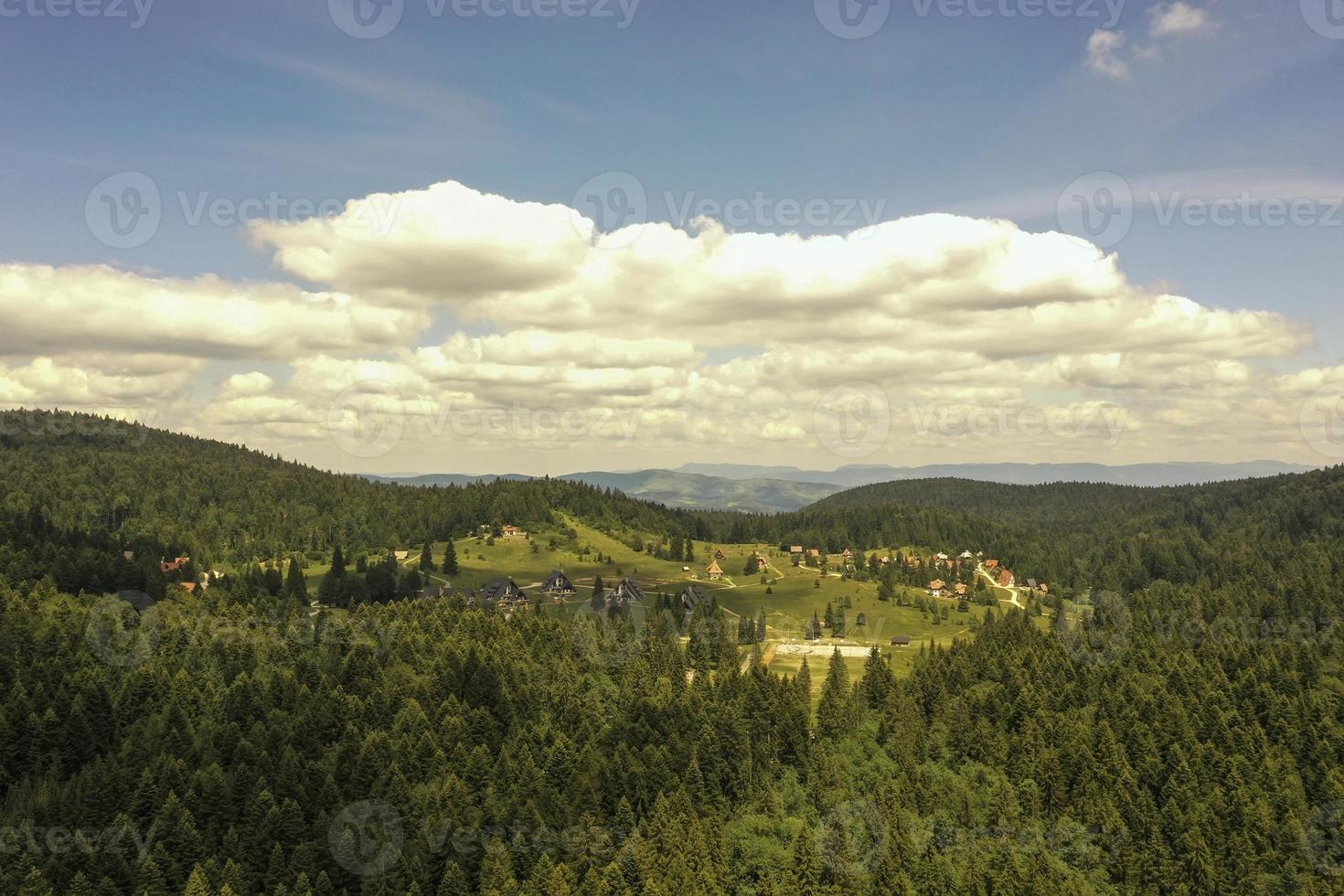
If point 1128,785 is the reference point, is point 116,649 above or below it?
above

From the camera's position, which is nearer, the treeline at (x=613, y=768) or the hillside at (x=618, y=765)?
the treeline at (x=613, y=768)

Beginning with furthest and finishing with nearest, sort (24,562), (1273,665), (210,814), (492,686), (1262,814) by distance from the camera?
(24,562), (1273,665), (492,686), (1262,814), (210,814)

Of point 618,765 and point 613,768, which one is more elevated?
point 618,765

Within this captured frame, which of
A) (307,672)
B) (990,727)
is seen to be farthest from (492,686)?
(990,727)

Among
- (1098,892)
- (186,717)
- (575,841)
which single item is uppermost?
(186,717)

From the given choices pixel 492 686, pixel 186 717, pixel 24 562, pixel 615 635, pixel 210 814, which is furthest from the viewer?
pixel 24 562

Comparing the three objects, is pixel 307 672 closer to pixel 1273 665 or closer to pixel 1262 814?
pixel 1262 814

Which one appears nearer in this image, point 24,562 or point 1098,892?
point 1098,892

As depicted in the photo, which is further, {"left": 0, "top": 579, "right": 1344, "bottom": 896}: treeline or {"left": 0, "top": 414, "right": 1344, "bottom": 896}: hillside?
{"left": 0, "top": 414, "right": 1344, "bottom": 896}: hillside

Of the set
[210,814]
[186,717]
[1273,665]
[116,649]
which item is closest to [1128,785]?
[1273,665]
